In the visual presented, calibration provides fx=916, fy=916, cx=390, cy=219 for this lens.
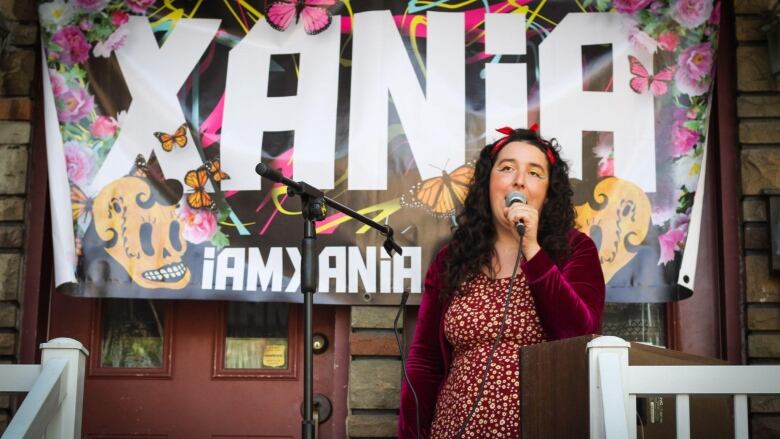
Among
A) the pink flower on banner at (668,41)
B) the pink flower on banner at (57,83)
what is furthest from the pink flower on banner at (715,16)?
the pink flower on banner at (57,83)

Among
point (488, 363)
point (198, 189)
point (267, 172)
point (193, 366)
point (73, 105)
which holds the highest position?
point (73, 105)

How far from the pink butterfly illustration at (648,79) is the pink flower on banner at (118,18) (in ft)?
6.65

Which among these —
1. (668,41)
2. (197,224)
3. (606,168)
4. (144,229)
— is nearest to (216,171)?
(197,224)

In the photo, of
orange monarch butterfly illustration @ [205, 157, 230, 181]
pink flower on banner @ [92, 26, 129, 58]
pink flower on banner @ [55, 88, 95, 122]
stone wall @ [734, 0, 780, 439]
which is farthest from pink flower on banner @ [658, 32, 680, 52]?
pink flower on banner @ [55, 88, 95, 122]

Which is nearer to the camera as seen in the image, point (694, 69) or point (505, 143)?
point (505, 143)

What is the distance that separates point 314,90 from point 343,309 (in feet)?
2.88

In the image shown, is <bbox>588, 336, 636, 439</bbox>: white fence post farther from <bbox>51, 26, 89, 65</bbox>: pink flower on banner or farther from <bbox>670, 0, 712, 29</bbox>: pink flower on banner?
<bbox>51, 26, 89, 65</bbox>: pink flower on banner

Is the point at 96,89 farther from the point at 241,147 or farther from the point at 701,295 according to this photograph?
the point at 701,295

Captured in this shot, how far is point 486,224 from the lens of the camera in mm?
3055

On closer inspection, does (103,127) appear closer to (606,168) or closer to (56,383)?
(56,383)

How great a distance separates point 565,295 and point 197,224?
5.23 feet

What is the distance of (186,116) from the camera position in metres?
3.65

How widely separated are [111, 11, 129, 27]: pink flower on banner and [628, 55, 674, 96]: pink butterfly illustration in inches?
79.9

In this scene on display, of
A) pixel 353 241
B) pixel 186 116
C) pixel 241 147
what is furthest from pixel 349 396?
pixel 186 116
